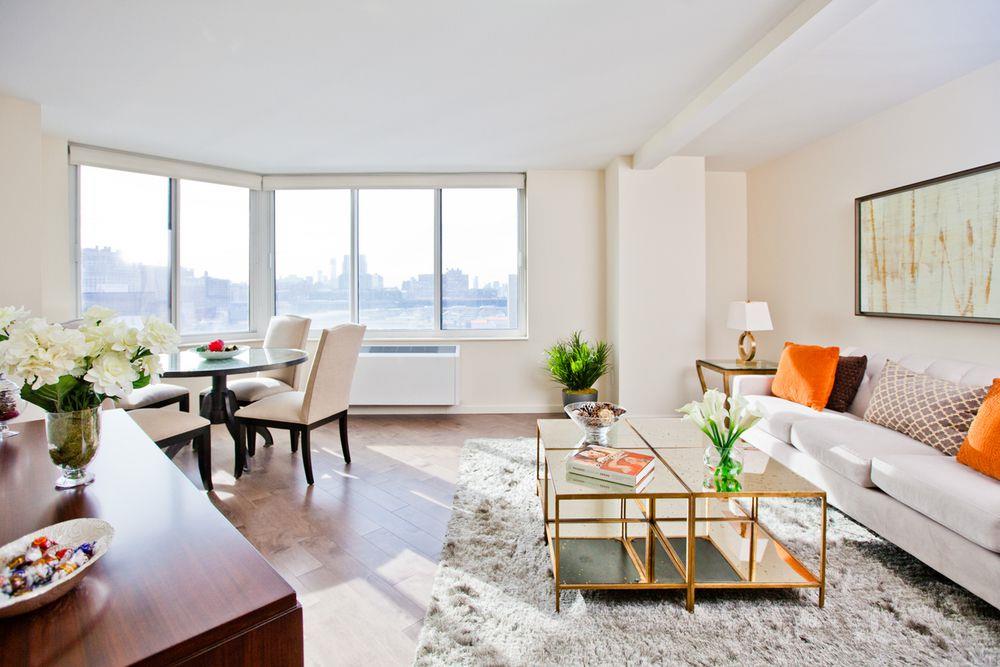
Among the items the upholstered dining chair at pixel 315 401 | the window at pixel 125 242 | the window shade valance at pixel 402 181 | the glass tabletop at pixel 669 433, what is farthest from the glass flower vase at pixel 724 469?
the window at pixel 125 242

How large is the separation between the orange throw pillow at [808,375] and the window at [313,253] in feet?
13.1

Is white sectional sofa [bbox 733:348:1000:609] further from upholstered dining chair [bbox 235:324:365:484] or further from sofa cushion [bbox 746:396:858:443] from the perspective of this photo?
upholstered dining chair [bbox 235:324:365:484]

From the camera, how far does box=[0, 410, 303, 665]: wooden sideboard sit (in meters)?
0.64

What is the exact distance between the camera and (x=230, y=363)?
3082 millimetres

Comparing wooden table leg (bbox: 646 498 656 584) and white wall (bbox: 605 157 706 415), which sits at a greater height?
white wall (bbox: 605 157 706 415)

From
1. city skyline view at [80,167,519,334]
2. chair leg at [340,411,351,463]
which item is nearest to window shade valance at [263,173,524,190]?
city skyline view at [80,167,519,334]

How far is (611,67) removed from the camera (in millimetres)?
2766

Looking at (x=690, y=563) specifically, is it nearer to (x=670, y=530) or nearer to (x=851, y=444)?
(x=670, y=530)

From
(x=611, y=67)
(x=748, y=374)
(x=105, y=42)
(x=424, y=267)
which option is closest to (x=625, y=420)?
(x=748, y=374)

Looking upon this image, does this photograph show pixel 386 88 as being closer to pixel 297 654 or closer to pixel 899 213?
pixel 297 654

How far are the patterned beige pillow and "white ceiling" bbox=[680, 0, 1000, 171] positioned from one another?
168 cm

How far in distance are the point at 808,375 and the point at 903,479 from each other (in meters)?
1.27

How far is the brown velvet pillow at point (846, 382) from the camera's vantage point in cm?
313

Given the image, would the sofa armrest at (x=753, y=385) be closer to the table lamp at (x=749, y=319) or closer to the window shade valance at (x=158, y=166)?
the table lamp at (x=749, y=319)
